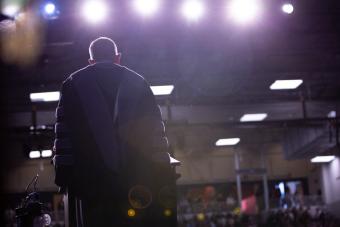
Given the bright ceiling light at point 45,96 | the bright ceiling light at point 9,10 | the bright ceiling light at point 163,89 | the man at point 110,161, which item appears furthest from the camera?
the bright ceiling light at point 163,89

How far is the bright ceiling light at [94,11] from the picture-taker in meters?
8.74

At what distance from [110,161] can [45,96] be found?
→ 11154 mm

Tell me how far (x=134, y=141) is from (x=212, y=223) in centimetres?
1514

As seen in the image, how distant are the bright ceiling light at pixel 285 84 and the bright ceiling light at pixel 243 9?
4678 millimetres

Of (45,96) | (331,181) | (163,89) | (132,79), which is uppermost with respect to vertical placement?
(163,89)

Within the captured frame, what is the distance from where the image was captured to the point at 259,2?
29.7ft

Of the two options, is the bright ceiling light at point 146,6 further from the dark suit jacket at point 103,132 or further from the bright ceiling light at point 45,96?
the dark suit jacket at point 103,132

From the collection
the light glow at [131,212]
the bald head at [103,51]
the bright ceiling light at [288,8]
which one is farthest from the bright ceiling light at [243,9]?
the light glow at [131,212]

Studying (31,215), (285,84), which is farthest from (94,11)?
(285,84)

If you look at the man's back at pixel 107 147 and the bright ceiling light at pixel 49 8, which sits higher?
the bright ceiling light at pixel 49 8

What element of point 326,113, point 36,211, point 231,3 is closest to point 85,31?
point 231,3

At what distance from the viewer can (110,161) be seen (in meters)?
2.25

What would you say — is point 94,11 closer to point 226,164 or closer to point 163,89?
point 163,89

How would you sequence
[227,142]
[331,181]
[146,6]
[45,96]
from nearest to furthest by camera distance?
1. [146,6]
2. [45,96]
3. [331,181]
4. [227,142]
